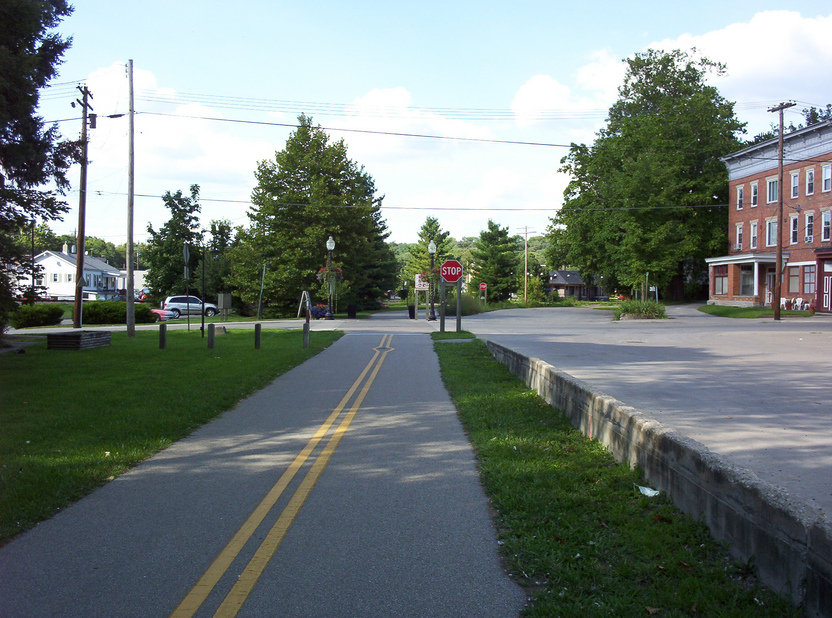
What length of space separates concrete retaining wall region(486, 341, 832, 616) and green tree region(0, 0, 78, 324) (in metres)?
12.0

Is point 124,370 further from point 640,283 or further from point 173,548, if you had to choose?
point 640,283

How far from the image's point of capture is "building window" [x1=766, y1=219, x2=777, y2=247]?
49562 mm

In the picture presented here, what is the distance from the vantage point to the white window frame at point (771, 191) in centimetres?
4935

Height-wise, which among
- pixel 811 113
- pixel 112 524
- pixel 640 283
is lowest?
pixel 112 524

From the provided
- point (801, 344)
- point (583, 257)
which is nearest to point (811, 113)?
point (583, 257)

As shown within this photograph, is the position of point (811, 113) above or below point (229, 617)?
above

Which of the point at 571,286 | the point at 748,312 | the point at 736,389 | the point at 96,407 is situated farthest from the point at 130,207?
the point at 571,286

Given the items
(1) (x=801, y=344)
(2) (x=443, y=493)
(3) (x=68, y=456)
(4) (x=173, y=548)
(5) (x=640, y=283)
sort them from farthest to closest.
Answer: (5) (x=640, y=283)
(1) (x=801, y=344)
(3) (x=68, y=456)
(2) (x=443, y=493)
(4) (x=173, y=548)

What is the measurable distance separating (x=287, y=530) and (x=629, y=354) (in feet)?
51.6

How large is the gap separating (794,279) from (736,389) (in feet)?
138

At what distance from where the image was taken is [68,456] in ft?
22.8

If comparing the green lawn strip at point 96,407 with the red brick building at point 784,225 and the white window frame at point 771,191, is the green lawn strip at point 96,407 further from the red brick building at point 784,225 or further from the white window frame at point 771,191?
the white window frame at point 771,191

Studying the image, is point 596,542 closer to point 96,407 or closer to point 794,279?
point 96,407

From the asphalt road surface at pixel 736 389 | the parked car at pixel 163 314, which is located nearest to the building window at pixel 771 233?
the asphalt road surface at pixel 736 389
